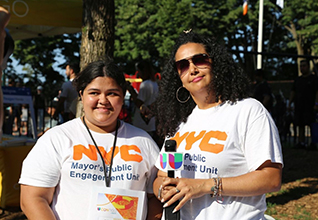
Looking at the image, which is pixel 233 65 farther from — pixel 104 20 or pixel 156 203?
pixel 104 20

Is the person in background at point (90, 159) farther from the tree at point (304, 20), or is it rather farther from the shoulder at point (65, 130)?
the tree at point (304, 20)

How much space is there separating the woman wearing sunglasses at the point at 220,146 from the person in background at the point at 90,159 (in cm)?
20

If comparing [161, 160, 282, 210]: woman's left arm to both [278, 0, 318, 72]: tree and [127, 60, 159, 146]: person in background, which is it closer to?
[127, 60, 159, 146]: person in background

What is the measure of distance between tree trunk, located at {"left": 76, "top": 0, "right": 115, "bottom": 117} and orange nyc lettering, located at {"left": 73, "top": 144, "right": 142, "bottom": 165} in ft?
7.21

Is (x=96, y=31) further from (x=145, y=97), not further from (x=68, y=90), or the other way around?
(x=68, y=90)

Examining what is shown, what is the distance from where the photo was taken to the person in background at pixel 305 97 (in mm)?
8641

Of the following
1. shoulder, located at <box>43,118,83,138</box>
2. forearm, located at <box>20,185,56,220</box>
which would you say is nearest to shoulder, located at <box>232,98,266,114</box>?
shoulder, located at <box>43,118,83,138</box>

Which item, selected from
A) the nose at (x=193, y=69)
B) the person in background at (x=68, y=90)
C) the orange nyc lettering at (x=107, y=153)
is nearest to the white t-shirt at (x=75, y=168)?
the orange nyc lettering at (x=107, y=153)

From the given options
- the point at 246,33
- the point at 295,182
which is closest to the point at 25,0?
the point at 295,182

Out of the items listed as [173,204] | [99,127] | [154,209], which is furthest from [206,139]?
[99,127]

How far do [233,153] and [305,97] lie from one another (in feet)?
24.4

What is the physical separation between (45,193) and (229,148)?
107 centimetres

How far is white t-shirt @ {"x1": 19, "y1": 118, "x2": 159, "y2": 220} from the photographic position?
2121 mm

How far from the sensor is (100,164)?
7.12 feet
